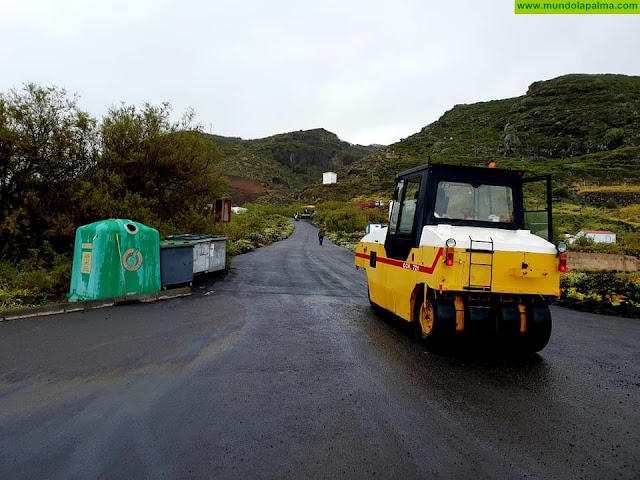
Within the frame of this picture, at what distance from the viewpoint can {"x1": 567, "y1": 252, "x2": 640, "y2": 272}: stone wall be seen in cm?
1673

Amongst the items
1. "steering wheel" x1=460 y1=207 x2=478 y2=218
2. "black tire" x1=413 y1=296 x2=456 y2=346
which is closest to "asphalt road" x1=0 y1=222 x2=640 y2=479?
"black tire" x1=413 y1=296 x2=456 y2=346

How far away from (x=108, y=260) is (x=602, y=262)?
18.1 meters

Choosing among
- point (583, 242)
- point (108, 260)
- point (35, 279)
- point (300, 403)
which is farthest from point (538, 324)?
point (583, 242)

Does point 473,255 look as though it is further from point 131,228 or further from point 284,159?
point 284,159

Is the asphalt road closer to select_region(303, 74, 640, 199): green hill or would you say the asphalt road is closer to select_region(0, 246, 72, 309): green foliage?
select_region(0, 246, 72, 309): green foliage

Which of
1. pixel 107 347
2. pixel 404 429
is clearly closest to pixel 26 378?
pixel 107 347

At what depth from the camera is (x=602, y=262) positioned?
17031mm

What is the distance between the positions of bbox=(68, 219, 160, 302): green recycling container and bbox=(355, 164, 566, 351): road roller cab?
5.86 meters

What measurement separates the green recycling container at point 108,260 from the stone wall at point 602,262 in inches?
623

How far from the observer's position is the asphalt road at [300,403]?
10.1ft

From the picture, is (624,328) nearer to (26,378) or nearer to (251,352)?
(251,352)

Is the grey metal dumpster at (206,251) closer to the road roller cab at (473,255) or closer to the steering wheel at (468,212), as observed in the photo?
the road roller cab at (473,255)

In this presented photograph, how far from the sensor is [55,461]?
3.04 meters

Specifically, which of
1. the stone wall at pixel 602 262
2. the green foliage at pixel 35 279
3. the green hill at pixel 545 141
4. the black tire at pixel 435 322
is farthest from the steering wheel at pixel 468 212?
the green hill at pixel 545 141
